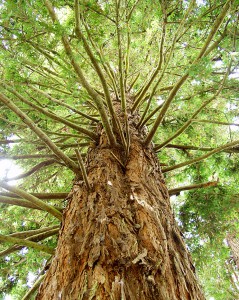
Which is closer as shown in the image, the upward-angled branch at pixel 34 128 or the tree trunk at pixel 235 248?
the upward-angled branch at pixel 34 128

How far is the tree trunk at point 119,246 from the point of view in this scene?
49.6 inches

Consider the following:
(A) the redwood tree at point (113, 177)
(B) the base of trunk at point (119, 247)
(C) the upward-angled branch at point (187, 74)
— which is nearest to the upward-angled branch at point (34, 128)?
(A) the redwood tree at point (113, 177)

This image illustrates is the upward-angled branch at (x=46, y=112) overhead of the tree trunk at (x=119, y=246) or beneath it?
overhead

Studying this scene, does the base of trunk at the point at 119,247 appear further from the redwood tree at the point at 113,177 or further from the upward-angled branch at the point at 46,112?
the upward-angled branch at the point at 46,112

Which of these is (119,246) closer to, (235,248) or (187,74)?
(187,74)

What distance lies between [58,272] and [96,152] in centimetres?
135

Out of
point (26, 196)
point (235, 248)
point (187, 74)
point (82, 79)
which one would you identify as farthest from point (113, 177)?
point (235, 248)

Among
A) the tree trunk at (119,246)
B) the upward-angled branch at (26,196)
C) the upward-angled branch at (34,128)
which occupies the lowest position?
the tree trunk at (119,246)

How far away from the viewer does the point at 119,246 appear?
144cm

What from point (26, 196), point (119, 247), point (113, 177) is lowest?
point (119, 247)

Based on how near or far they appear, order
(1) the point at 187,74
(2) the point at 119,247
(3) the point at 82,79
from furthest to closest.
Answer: (1) the point at 187,74 → (3) the point at 82,79 → (2) the point at 119,247

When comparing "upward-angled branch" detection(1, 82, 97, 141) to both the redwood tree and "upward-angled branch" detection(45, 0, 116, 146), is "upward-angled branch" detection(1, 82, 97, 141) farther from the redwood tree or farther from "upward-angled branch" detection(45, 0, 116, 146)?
"upward-angled branch" detection(45, 0, 116, 146)

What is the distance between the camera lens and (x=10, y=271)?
10.4ft

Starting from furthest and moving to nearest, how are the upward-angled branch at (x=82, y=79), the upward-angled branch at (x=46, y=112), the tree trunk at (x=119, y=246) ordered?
the upward-angled branch at (x=46, y=112), the upward-angled branch at (x=82, y=79), the tree trunk at (x=119, y=246)
